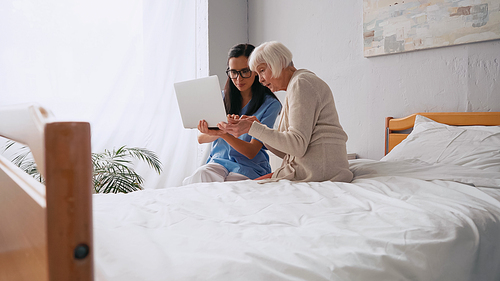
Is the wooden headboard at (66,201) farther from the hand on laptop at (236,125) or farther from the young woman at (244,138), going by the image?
the young woman at (244,138)

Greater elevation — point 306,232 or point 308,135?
point 308,135

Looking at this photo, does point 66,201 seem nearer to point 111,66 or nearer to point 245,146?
point 245,146

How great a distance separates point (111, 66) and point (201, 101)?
150 cm

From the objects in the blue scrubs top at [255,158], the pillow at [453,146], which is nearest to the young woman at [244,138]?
the blue scrubs top at [255,158]

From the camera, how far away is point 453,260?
2.62 ft

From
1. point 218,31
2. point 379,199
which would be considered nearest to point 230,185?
point 379,199

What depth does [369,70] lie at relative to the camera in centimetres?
249

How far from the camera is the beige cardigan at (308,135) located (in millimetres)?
1468

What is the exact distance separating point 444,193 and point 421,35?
137cm

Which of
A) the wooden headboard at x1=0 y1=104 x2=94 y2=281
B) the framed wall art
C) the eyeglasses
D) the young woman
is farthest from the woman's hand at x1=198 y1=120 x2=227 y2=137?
the wooden headboard at x1=0 y1=104 x2=94 y2=281

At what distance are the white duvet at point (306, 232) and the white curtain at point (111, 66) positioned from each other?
1601 mm

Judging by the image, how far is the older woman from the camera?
4.83 ft

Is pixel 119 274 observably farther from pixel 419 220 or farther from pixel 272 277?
pixel 419 220

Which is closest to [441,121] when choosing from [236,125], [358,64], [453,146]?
[453,146]
